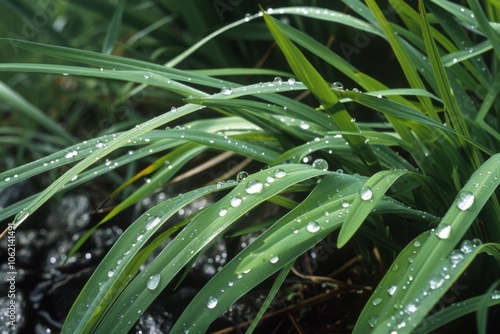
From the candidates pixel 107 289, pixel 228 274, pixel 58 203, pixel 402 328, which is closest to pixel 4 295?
pixel 58 203

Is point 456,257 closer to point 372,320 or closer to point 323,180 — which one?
point 372,320

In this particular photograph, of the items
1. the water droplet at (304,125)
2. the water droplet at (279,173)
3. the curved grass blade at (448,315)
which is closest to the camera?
the curved grass blade at (448,315)

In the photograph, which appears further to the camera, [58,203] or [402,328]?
[58,203]

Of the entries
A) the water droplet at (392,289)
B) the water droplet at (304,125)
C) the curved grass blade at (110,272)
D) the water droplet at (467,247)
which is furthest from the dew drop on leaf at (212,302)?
the water droplet at (304,125)

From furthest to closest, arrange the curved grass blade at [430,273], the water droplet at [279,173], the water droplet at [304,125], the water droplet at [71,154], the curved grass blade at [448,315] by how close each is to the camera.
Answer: the water droplet at [304,125] → the water droplet at [71,154] → the water droplet at [279,173] → the curved grass blade at [448,315] → the curved grass blade at [430,273]

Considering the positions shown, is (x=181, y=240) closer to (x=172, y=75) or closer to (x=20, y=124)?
(x=172, y=75)

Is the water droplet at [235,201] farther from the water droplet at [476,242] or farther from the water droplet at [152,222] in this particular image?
the water droplet at [476,242]

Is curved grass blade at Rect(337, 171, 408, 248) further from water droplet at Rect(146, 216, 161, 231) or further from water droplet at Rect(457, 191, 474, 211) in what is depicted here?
water droplet at Rect(146, 216, 161, 231)
